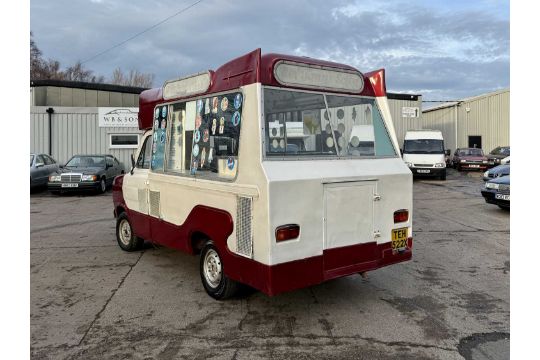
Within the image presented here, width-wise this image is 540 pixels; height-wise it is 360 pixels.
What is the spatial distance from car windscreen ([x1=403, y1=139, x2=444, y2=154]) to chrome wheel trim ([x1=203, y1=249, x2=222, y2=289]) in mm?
17562

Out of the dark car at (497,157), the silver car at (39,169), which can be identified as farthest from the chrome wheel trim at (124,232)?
the dark car at (497,157)

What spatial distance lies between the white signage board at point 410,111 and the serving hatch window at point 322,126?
22.9 metres

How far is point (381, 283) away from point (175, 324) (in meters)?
2.65

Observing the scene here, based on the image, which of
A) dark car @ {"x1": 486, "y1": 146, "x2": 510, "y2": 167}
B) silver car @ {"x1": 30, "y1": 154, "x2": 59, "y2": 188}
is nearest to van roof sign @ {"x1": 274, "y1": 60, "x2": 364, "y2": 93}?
silver car @ {"x1": 30, "y1": 154, "x2": 59, "y2": 188}

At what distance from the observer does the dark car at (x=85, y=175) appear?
14.7 meters

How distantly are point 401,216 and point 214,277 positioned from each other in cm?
223

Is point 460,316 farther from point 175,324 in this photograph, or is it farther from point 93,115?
point 93,115

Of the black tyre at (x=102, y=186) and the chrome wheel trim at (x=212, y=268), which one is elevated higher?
the black tyre at (x=102, y=186)

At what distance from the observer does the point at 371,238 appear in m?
4.39

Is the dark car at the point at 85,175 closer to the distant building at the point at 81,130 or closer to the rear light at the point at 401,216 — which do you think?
the distant building at the point at 81,130

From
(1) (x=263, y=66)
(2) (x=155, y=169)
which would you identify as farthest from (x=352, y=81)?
(2) (x=155, y=169)

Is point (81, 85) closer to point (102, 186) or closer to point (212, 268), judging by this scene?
point (102, 186)

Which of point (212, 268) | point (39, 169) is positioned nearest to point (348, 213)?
point (212, 268)

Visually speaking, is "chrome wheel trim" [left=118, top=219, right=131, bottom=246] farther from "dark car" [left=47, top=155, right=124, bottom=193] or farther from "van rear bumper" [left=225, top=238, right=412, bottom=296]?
"dark car" [left=47, top=155, right=124, bottom=193]
